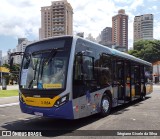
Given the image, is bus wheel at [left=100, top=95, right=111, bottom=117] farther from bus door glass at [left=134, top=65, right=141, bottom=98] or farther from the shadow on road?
bus door glass at [left=134, top=65, right=141, bottom=98]

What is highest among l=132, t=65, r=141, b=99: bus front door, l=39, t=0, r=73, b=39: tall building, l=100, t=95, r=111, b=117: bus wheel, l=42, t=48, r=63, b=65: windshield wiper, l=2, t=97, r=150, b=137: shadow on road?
l=39, t=0, r=73, b=39: tall building

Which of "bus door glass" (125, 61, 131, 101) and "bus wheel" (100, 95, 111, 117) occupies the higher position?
"bus door glass" (125, 61, 131, 101)

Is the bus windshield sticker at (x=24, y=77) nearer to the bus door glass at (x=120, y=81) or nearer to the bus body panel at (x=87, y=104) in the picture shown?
the bus body panel at (x=87, y=104)

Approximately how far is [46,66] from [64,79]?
0.91m

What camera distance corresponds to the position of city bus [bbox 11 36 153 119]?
8.62 m

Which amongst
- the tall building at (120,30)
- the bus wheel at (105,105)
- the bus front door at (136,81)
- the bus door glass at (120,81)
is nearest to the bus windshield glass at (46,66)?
the bus wheel at (105,105)

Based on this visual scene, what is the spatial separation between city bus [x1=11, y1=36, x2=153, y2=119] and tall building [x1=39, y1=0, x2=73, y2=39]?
71711 millimetres

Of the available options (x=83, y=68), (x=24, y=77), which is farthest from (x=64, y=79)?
(x=24, y=77)

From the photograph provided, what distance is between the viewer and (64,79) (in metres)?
8.67

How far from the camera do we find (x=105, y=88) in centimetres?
1130

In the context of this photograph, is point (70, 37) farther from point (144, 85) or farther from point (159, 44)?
point (159, 44)

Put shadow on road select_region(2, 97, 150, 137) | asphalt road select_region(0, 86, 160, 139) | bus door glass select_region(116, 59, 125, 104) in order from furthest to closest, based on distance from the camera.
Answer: bus door glass select_region(116, 59, 125, 104) < asphalt road select_region(0, 86, 160, 139) < shadow on road select_region(2, 97, 150, 137)

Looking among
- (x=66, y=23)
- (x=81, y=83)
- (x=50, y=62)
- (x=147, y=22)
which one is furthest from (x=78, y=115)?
(x=147, y=22)

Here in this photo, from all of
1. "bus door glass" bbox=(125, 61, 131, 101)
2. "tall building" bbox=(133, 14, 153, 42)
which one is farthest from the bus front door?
"tall building" bbox=(133, 14, 153, 42)
